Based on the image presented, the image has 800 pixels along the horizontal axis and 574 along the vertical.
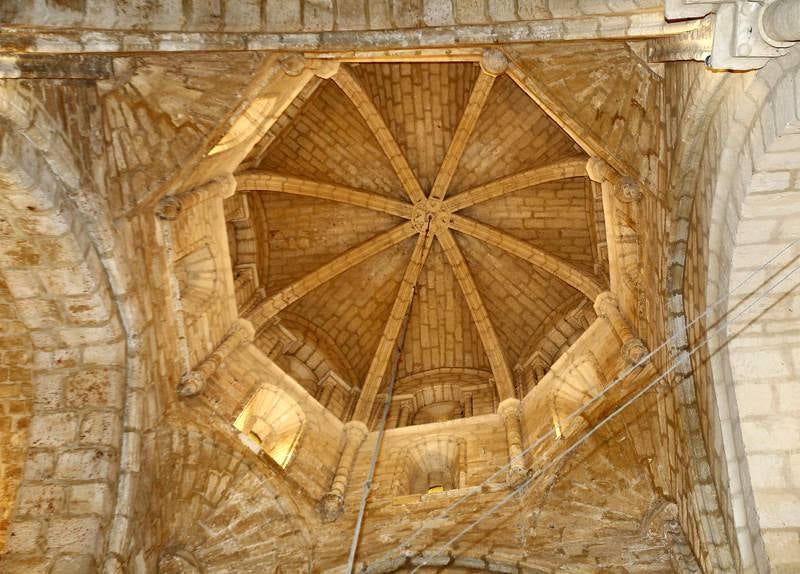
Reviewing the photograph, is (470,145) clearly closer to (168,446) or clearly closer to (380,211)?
(380,211)

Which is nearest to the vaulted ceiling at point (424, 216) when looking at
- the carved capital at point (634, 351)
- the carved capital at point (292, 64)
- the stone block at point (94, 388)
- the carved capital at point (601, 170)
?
the carved capital at point (601, 170)

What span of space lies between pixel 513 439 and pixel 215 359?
3.65 m

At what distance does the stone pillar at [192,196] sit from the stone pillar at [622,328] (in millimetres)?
4762

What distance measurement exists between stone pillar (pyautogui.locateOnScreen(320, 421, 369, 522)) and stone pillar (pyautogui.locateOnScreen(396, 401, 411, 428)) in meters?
0.84

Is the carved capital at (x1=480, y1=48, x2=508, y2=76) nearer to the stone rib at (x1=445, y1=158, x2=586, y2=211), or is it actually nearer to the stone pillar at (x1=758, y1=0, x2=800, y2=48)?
the stone pillar at (x1=758, y1=0, x2=800, y2=48)

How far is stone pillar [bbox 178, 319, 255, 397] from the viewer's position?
379 inches

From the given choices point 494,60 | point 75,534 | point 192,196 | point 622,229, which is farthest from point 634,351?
point 75,534

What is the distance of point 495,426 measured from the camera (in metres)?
11.6

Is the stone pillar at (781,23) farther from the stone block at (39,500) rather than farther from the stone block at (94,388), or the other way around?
the stone block at (39,500)

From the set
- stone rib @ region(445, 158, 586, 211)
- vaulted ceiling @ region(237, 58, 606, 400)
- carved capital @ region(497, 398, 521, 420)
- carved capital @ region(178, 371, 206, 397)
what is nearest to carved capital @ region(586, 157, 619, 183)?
stone rib @ region(445, 158, 586, 211)

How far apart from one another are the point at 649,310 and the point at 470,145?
574cm

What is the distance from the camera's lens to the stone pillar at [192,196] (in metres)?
9.19

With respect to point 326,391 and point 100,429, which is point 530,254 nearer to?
point 326,391

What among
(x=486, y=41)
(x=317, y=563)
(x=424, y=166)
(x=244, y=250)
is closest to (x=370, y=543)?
(x=317, y=563)
